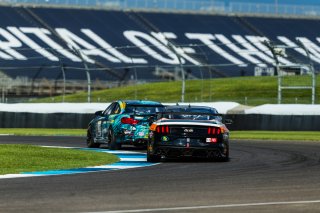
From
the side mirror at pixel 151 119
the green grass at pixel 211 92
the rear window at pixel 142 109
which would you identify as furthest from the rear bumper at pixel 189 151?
the green grass at pixel 211 92

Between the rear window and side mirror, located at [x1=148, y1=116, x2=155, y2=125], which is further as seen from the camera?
the rear window

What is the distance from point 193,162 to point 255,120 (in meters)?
15.7

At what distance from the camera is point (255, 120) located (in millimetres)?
34406

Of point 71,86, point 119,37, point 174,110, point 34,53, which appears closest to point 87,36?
point 119,37

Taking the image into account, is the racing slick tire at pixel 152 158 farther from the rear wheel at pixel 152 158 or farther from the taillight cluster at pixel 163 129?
the taillight cluster at pixel 163 129

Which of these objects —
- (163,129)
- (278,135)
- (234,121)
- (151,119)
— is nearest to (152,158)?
(163,129)

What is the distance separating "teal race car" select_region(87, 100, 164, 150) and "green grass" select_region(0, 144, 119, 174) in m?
1.18

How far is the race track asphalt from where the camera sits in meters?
11.0

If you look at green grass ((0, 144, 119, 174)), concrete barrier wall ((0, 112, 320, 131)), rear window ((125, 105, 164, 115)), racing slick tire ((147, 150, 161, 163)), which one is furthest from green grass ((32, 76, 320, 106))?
racing slick tire ((147, 150, 161, 163))

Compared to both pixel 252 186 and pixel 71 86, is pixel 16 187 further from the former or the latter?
pixel 71 86

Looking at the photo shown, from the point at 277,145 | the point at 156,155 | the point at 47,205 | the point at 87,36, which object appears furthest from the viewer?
the point at 87,36

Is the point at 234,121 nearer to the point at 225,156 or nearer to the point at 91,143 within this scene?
the point at 91,143

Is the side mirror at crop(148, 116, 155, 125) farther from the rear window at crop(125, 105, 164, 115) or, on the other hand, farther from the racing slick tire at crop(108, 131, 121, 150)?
the racing slick tire at crop(108, 131, 121, 150)

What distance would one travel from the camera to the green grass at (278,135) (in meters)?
30.6
